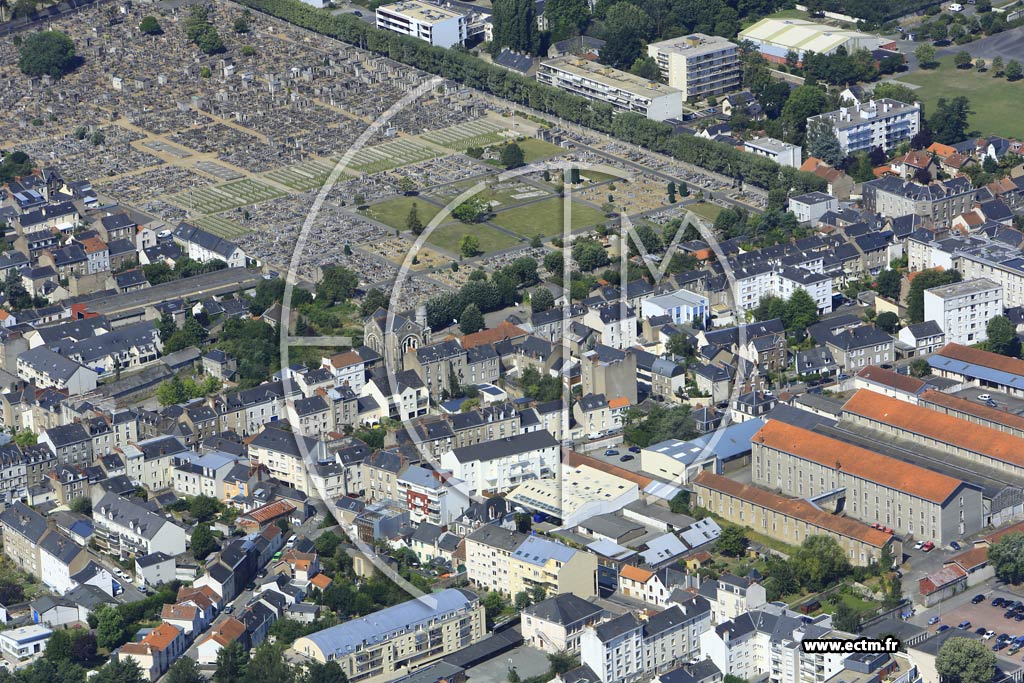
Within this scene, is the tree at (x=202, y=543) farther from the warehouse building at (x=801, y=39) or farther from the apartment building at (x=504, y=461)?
the warehouse building at (x=801, y=39)

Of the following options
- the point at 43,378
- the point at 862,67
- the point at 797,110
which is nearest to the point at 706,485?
the point at 43,378

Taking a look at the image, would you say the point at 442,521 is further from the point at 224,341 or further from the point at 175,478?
the point at 224,341

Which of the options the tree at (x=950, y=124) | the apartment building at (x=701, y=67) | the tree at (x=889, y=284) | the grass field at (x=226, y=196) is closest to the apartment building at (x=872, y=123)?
the tree at (x=950, y=124)

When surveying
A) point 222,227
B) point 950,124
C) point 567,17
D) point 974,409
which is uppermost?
point 567,17

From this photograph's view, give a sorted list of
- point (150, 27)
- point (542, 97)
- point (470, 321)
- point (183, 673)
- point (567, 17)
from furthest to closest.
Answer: point (150, 27) < point (567, 17) < point (542, 97) < point (470, 321) < point (183, 673)

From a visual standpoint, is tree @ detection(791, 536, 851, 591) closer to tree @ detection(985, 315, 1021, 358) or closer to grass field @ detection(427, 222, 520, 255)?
tree @ detection(985, 315, 1021, 358)

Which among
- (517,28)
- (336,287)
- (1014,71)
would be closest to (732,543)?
(336,287)

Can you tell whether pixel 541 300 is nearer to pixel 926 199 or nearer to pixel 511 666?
pixel 926 199

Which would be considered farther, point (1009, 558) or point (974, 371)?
point (974, 371)

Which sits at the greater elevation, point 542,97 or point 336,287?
point 542,97
